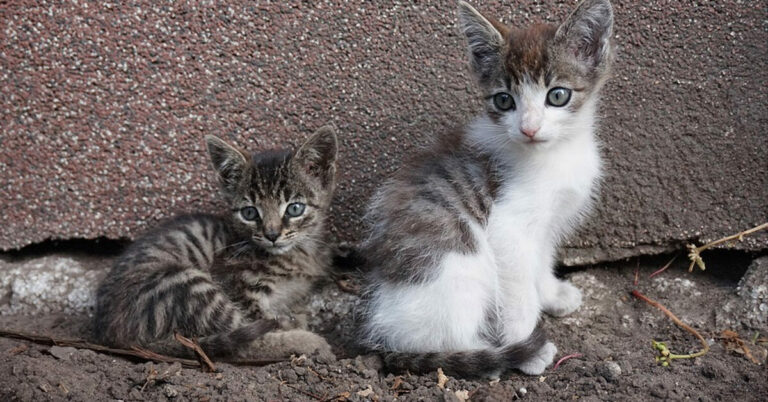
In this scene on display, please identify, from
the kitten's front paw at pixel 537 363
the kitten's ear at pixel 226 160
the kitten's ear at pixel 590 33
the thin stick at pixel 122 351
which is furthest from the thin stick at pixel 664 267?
the kitten's ear at pixel 226 160

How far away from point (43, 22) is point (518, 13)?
228cm

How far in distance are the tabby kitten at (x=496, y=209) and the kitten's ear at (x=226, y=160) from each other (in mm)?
721

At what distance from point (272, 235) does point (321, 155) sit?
0.44m

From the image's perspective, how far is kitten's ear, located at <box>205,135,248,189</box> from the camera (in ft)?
10.4

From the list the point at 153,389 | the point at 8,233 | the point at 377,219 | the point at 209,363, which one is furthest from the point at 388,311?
the point at 8,233

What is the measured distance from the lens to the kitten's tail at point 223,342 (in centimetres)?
287

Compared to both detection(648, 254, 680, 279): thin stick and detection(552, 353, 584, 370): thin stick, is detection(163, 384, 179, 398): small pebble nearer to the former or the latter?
detection(552, 353, 584, 370): thin stick

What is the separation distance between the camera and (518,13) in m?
3.36

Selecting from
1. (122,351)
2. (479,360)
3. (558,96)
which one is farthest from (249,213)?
(558,96)

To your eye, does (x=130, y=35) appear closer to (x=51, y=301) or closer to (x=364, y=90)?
(x=364, y=90)

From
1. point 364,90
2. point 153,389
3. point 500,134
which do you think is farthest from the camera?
point 364,90

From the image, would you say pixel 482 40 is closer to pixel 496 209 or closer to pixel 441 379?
pixel 496 209

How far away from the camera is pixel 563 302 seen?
3.31 metres

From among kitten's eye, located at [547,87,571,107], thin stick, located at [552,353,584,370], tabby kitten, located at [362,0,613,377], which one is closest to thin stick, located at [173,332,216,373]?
tabby kitten, located at [362,0,613,377]
